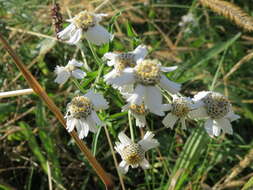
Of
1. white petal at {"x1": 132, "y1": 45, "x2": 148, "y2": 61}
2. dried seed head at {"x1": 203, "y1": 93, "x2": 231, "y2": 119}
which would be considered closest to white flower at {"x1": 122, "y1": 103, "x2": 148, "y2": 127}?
white petal at {"x1": 132, "y1": 45, "x2": 148, "y2": 61}

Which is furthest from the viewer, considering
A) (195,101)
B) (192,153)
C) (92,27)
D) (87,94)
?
(192,153)

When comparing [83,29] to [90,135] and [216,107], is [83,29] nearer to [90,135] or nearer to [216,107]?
[216,107]

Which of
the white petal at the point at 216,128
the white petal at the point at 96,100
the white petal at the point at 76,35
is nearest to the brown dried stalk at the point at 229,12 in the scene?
the white petal at the point at 216,128

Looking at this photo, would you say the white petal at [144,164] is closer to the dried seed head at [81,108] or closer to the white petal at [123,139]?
the white petal at [123,139]

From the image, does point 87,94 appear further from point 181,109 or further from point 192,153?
point 192,153

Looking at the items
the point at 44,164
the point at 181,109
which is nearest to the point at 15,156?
the point at 44,164

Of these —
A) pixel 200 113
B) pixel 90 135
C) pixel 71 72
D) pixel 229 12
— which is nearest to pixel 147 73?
pixel 200 113
